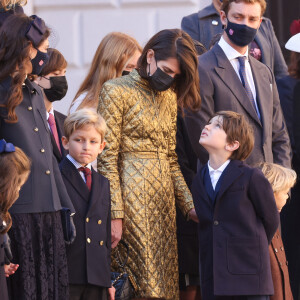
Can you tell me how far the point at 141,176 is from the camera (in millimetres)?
5875

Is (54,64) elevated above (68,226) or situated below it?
above

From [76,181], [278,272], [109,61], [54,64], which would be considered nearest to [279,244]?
[278,272]

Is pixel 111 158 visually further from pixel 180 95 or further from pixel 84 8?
A: pixel 84 8

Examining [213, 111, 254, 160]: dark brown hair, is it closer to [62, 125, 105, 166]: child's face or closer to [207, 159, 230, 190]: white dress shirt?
[207, 159, 230, 190]: white dress shirt

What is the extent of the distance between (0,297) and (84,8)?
4.39 m

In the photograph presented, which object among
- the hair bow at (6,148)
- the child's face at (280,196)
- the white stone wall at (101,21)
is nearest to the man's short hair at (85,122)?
the hair bow at (6,148)

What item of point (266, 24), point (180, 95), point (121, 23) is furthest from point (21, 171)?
point (121, 23)

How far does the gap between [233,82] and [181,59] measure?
1.60 feet

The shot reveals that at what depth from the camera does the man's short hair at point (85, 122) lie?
5637mm

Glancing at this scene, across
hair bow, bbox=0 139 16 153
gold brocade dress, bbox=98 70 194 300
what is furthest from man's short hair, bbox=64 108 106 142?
hair bow, bbox=0 139 16 153

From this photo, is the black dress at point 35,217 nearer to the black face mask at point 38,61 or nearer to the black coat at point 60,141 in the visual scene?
the black face mask at point 38,61

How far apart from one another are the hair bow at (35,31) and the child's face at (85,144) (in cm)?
66

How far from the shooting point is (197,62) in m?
6.00

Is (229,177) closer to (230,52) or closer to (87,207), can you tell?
(87,207)
